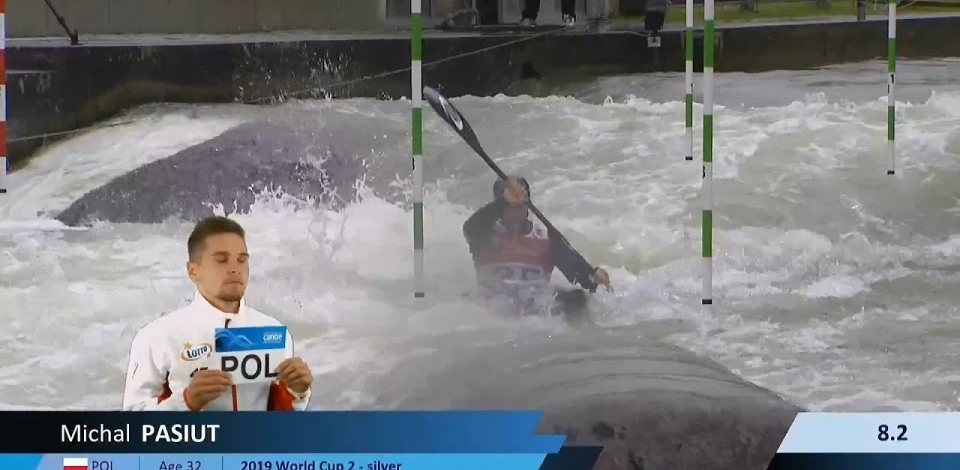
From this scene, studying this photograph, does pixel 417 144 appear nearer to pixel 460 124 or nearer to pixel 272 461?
pixel 460 124

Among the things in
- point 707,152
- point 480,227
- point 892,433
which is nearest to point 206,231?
point 480,227

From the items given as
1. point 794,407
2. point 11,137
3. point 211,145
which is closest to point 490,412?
point 794,407

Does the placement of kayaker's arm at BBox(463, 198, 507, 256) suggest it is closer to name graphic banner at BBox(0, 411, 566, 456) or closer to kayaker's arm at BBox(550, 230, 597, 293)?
kayaker's arm at BBox(550, 230, 597, 293)

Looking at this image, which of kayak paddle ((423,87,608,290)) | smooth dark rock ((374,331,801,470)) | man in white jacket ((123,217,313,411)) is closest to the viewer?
man in white jacket ((123,217,313,411))

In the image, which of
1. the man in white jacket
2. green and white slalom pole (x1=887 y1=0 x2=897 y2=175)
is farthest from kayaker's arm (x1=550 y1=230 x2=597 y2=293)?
green and white slalom pole (x1=887 y1=0 x2=897 y2=175)

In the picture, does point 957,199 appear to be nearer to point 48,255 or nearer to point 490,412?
point 490,412

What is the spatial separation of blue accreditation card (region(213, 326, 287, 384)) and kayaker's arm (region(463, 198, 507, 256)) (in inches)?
14.9

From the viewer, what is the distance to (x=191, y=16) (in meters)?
2.10

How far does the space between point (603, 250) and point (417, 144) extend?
38cm

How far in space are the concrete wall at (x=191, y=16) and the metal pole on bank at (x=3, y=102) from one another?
15 mm

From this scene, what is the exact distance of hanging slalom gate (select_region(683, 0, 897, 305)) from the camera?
2.07 m

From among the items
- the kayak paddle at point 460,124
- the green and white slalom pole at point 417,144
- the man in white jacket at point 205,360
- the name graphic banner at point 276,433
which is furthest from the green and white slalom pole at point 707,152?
the man in white jacket at point 205,360

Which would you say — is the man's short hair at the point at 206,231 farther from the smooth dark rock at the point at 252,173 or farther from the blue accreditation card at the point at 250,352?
the blue accreditation card at the point at 250,352

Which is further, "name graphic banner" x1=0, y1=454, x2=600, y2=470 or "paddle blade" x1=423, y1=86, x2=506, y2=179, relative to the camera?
"paddle blade" x1=423, y1=86, x2=506, y2=179
